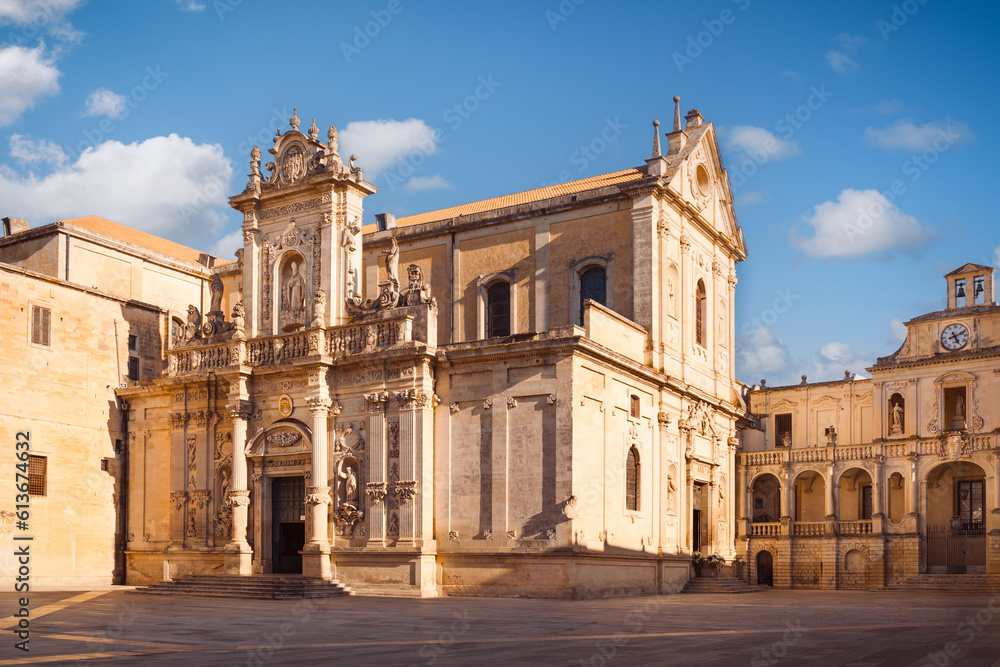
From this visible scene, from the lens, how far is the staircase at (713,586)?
35375 millimetres

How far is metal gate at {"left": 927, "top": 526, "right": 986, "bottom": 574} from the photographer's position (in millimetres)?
42188

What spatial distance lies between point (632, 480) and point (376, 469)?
8.23 meters

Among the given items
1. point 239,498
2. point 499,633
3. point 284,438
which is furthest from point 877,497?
point 499,633

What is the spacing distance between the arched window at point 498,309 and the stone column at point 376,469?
6.75 meters

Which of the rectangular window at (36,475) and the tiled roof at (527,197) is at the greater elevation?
the tiled roof at (527,197)

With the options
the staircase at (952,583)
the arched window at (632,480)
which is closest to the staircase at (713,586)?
the arched window at (632,480)

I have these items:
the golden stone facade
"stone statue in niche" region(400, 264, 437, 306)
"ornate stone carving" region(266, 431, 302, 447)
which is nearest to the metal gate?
the golden stone facade

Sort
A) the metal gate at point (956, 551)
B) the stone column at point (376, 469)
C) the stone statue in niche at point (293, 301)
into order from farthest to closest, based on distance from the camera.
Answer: the metal gate at point (956, 551), the stone statue in niche at point (293, 301), the stone column at point (376, 469)

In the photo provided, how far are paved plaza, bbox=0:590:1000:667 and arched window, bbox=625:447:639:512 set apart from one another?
6.68 metres

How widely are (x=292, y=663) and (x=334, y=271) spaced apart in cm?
2257

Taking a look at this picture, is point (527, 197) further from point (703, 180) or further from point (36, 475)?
point (36, 475)

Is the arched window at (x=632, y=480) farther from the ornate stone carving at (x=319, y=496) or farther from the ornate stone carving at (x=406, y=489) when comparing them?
the ornate stone carving at (x=319, y=496)

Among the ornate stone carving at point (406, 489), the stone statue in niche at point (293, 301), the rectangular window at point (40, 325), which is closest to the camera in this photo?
the ornate stone carving at point (406, 489)

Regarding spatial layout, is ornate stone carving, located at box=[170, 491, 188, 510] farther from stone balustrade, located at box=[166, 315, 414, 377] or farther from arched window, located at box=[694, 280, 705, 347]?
arched window, located at box=[694, 280, 705, 347]
